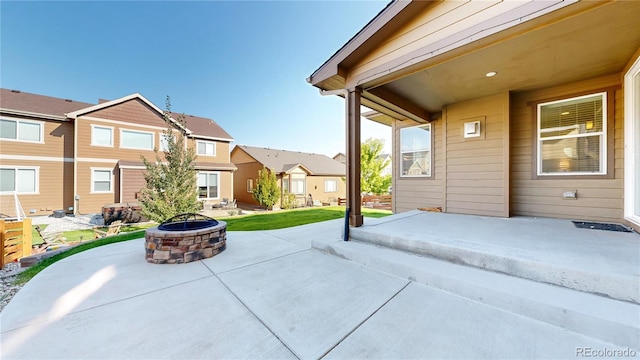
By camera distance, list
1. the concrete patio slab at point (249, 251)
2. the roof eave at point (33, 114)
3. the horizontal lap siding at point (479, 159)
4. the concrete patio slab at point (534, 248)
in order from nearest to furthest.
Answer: the concrete patio slab at point (534, 248), the concrete patio slab at point (249, 251), the horizontal lap siding at point (479, 159), the roof eave at point (33, 114)

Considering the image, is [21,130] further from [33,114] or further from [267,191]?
[267,191]

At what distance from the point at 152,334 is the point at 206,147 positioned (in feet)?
52.4

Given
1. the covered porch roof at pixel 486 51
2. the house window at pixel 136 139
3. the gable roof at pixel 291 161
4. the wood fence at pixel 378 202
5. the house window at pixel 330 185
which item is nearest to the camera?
the covered porch roof at pixel 486 51

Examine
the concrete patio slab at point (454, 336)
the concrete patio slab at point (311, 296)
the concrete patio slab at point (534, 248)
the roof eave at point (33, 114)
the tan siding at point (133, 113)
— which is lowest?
the concrete patio slab at point (311, 296)

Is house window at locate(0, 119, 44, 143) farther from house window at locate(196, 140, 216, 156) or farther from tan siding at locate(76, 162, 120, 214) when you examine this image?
house window at locate(196, 140, 216, 156)

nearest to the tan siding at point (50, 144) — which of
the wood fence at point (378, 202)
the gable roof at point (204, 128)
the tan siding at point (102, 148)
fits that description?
the tan siding at point (102, 148)

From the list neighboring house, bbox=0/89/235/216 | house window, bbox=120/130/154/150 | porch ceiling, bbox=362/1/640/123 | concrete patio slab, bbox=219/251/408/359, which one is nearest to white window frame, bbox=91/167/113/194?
neighboring house, bbox=0/89/235/216

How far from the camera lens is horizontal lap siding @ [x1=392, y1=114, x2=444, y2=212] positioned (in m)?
6.09

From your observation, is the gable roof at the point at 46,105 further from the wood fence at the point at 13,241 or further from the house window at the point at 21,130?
the wood fence at the point at 13,241

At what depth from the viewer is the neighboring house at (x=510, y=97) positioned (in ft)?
9.68

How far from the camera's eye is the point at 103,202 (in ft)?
40.7

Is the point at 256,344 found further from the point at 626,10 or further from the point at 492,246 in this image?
the point at 626,10

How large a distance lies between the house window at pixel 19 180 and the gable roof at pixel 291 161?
12.1m

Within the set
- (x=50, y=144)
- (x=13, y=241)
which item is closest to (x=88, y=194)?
(x=50, y=144)
